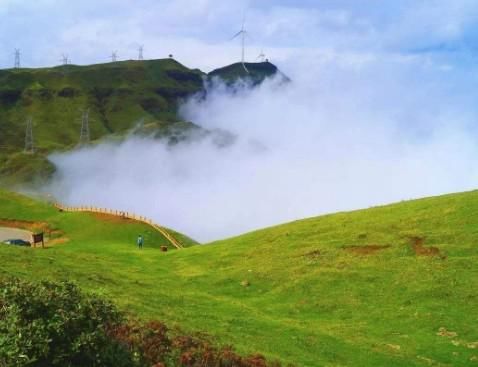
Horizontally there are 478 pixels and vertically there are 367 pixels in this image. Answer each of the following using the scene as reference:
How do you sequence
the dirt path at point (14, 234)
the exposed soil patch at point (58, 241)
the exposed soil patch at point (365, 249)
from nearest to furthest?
the exposed soil patch at point (365, 249), the exposed soil patch at point (58, 241), the dirt path at point (14, 234)

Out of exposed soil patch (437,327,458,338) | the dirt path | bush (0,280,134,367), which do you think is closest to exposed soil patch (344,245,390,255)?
exposed soil patch (437,327,458,338)

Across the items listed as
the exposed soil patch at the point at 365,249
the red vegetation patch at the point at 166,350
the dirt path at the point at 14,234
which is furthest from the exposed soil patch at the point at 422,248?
the dirt path at the point at 14,234

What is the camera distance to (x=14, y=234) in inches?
3654

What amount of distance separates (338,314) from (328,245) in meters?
14.4

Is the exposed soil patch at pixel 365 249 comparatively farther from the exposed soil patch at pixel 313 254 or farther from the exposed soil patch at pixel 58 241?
the exposed soil patch at pixel 58 241

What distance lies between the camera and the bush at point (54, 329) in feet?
45.3

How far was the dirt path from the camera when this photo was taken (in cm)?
8894

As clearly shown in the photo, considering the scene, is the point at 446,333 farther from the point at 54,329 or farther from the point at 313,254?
the point at 54,329

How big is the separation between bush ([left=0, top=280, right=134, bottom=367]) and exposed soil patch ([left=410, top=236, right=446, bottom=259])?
120 feet

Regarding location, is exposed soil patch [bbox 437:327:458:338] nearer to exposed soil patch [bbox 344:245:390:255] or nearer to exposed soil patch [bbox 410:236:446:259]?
exposed soil patch [bbox 410:236:446:259]

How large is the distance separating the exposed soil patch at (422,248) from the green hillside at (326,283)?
0.30 feet

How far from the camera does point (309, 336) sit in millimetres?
32719

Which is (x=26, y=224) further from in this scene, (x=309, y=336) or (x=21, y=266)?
(x=309, y=336)

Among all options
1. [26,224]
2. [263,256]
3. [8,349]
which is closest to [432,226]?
[263,256]
